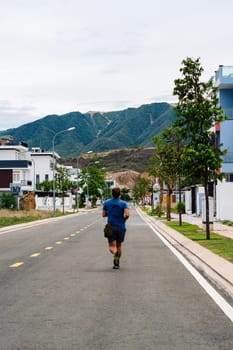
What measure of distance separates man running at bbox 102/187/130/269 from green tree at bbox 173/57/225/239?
1085 cm

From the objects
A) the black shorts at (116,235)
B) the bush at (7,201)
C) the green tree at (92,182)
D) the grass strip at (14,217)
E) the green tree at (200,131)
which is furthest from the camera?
the green tree at (92,182)

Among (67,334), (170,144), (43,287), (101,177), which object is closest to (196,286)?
(43,287)

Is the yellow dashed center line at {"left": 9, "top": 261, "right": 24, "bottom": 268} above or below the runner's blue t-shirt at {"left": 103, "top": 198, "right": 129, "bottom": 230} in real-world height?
below

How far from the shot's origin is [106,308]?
969cm

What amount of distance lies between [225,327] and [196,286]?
408 centimetres

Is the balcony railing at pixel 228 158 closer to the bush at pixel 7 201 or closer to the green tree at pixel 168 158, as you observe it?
the green tree at pixel 168 158

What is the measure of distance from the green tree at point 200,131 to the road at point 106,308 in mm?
9885

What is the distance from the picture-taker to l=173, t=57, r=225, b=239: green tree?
2625 cm

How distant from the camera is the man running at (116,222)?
50.2 ft

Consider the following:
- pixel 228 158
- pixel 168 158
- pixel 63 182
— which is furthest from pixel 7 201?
pixel 228 158

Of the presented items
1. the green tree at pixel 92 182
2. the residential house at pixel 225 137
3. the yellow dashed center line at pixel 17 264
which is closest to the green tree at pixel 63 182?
the green tree at pixel 92 182

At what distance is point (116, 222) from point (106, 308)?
570 cm

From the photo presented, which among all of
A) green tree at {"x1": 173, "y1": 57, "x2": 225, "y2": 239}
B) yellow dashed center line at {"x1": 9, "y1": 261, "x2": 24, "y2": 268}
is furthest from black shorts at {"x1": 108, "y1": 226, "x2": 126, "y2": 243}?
green tree at {"x1": 173, "y1": 57, "x2": 225, "y2": 239}

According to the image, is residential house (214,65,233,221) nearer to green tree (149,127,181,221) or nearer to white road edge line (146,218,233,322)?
green tree (149,127,181,221)
